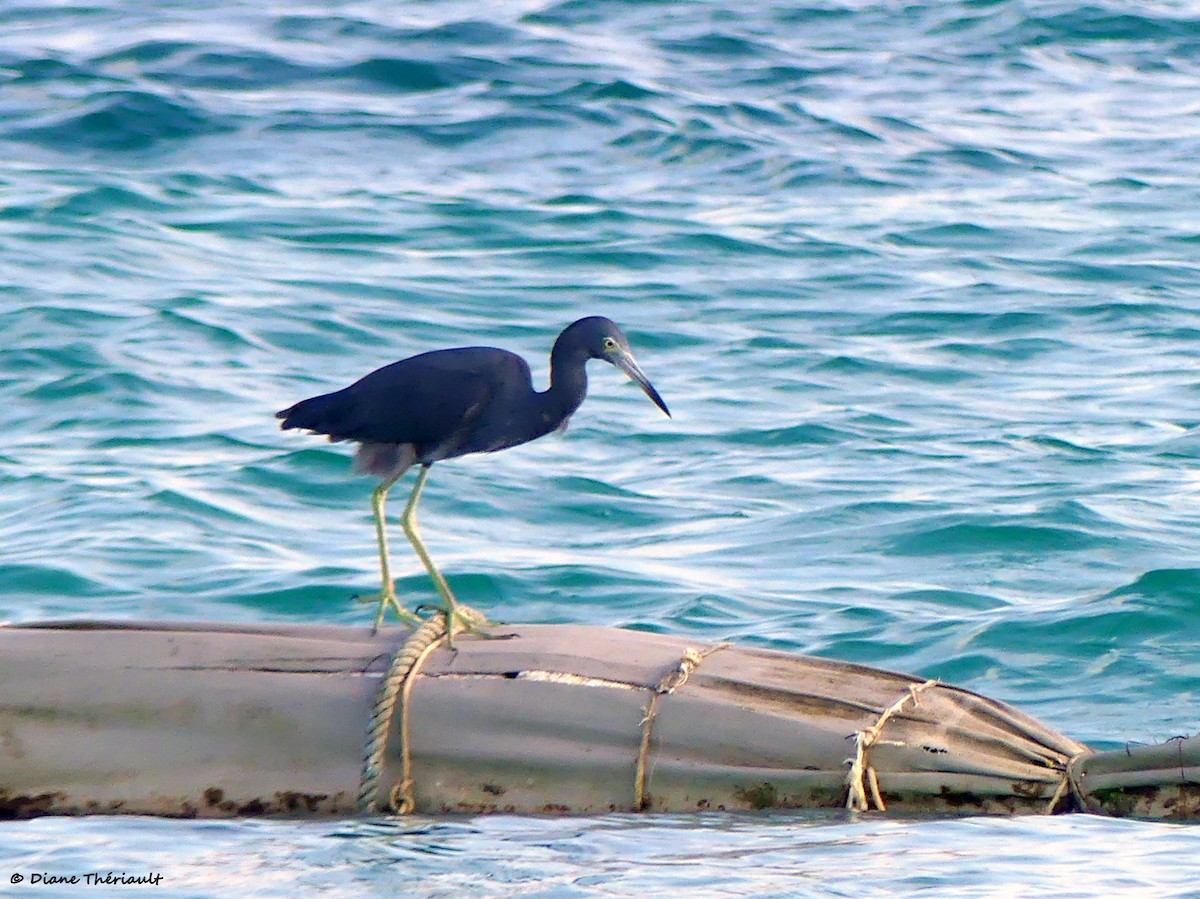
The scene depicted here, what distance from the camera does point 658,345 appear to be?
13078 mm

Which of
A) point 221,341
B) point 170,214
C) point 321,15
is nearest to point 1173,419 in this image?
point 221,341

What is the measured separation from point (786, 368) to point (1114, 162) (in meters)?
6.34

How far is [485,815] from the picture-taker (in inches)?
228

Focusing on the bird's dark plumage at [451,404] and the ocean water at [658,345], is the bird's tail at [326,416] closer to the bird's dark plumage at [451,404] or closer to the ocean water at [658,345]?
the bird's dark plumage at [451,404]

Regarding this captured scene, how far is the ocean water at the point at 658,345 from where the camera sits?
5746mm

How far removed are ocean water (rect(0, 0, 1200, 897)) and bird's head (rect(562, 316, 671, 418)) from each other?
1633 mm

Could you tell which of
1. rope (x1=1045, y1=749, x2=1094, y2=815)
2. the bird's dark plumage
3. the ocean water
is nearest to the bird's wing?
the bird's dark plumage

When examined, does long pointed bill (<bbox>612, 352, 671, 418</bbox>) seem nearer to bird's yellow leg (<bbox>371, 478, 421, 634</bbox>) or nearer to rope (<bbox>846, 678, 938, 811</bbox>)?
bird's yellow leg (<bbox>371, 478, 421, 634</bbox>)

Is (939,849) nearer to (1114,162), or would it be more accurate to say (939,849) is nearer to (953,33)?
(1114,162)

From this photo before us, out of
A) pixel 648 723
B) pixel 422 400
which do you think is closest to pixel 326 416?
pixel 422 400

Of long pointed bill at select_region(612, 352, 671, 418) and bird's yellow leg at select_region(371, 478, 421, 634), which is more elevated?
long pointed bill at select_region(612, 352, 671, 418)

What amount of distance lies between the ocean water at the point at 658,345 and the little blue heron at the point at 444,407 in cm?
140

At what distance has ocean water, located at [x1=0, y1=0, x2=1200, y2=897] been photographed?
575 cm

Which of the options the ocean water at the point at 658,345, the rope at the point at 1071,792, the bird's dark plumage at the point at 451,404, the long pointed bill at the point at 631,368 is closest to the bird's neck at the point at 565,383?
the bird's dark plumage at the point at 451,404
